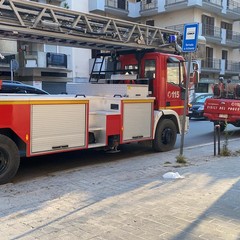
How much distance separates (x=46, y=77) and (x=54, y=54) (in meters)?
1.89

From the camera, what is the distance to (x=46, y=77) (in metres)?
30.2

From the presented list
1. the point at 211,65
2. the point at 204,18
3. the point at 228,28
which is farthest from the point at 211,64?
the point at 228,28

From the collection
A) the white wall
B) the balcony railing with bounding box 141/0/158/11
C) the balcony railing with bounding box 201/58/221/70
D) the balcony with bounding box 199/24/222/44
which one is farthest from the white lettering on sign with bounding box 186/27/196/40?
the balcony railing with bounding box 201/58/221/70

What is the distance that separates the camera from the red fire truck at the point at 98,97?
7.02 m

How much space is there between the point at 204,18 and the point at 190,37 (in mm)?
34771

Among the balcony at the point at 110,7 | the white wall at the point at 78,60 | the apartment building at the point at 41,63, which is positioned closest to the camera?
the apartment building at the point at 41,63

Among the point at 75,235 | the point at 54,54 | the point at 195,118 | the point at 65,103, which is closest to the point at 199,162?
the point at 65,103

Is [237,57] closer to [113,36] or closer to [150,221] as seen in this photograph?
[113,36]

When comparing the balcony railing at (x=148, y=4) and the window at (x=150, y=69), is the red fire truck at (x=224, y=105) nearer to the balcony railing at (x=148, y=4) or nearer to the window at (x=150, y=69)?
the window at (x=150, y=69)

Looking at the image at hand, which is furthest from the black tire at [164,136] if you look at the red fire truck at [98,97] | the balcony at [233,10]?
the balcony at [233,10]

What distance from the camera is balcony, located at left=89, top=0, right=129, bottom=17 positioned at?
36750 mm

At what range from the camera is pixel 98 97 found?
8.94 m

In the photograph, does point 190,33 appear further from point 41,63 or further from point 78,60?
point 78,60

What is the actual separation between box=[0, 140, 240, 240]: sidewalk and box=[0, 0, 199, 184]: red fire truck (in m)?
0.77
